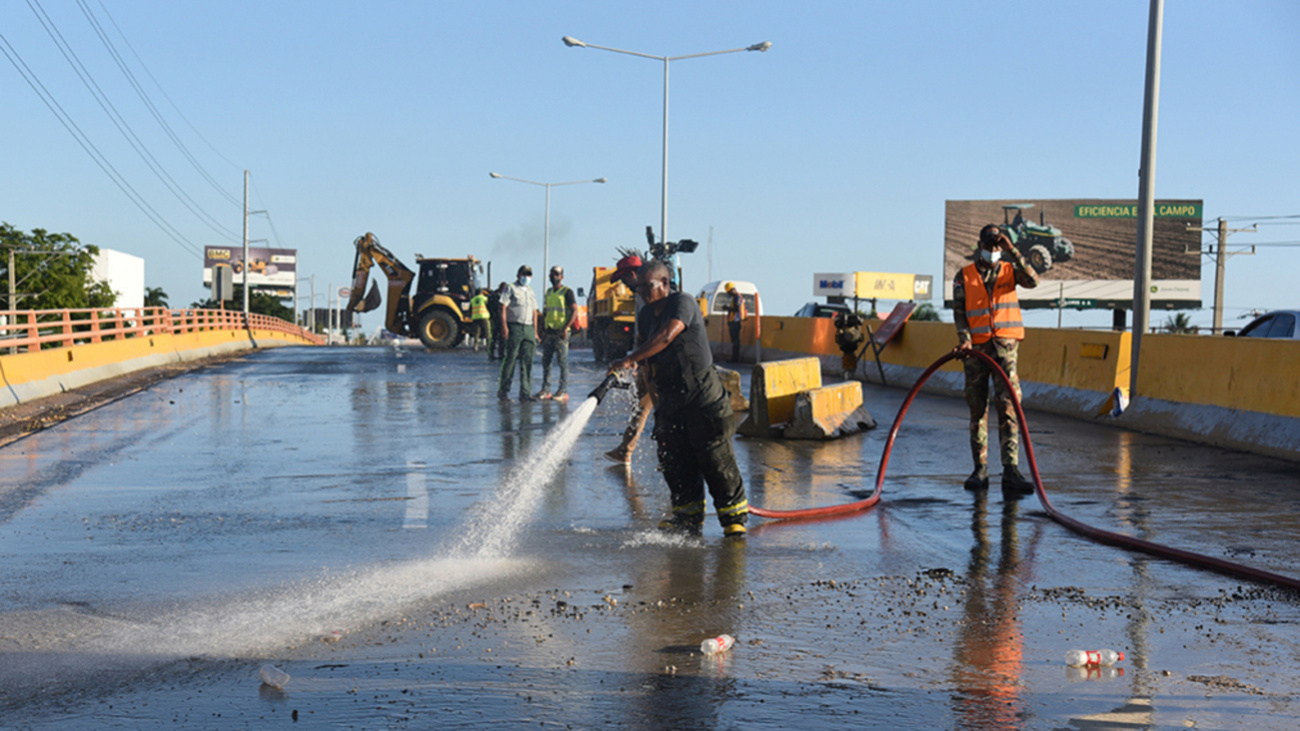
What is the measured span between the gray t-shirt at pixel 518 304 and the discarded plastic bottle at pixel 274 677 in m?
12.2

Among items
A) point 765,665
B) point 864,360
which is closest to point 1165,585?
point 765,665

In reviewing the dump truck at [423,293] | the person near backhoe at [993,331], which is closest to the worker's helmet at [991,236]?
the person near backhoe at [993,331]

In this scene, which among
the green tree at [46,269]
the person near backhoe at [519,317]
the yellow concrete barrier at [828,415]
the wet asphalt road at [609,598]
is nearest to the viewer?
the wet asphalt road at [609,598]

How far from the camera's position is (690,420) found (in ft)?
23.8

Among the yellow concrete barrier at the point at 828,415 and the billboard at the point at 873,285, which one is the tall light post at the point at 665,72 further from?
the billboard at the point at 873,285

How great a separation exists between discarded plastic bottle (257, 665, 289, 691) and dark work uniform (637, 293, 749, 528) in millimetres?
3267

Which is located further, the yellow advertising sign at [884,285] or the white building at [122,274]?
the white building at [122,274]

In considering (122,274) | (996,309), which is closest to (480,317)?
(996,309)

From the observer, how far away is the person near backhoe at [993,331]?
9188 millimetres

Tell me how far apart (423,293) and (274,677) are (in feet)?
124

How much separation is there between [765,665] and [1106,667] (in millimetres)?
1259

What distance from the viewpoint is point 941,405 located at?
1777cm

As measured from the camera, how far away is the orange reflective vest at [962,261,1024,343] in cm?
927

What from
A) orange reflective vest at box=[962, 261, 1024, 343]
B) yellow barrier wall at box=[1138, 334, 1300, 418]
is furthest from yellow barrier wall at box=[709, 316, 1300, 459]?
orange reflective vest at box=[962, 261, 1024, 343]
